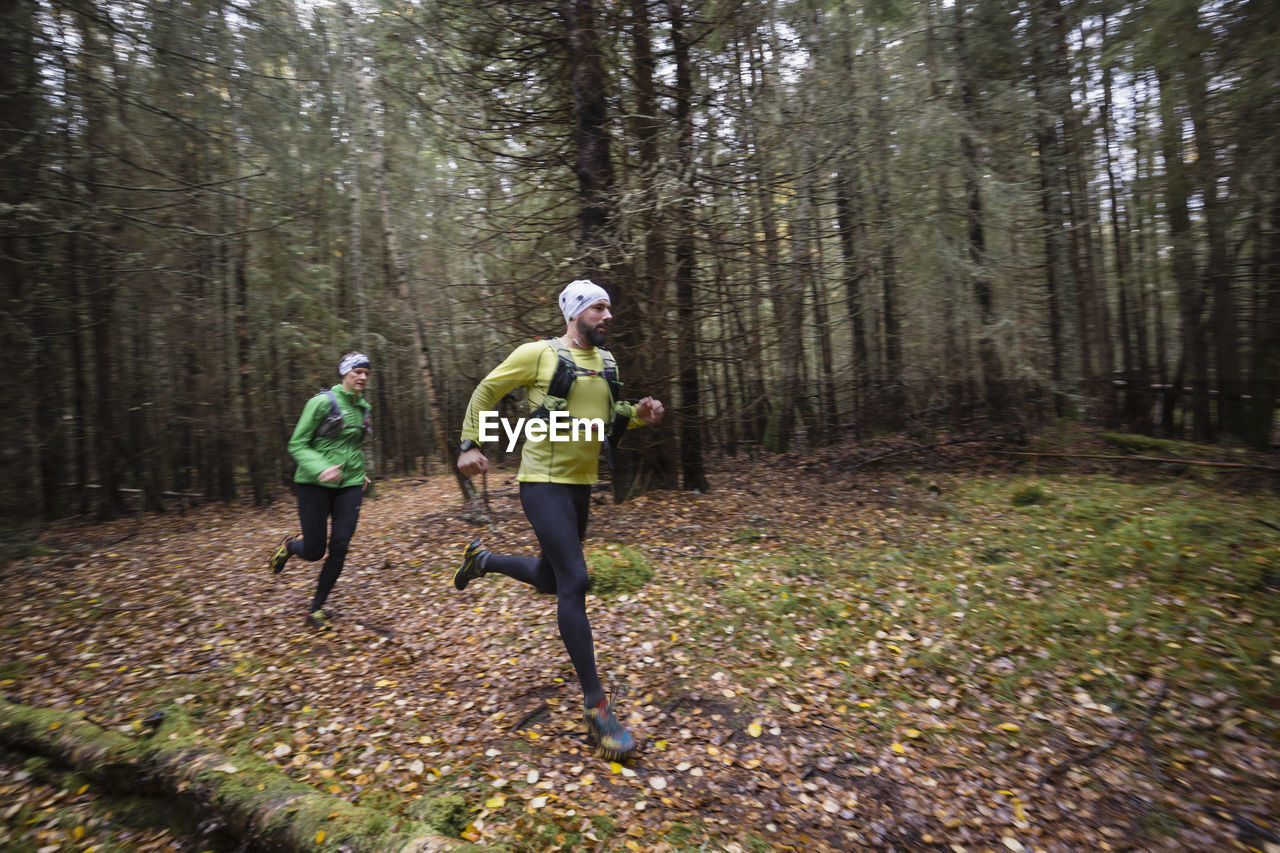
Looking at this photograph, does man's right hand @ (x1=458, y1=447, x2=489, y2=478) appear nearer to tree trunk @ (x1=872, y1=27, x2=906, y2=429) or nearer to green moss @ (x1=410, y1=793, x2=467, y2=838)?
green moss @ (x1=410, y1=793, x2=467, y2=838)

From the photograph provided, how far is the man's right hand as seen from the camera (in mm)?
3334

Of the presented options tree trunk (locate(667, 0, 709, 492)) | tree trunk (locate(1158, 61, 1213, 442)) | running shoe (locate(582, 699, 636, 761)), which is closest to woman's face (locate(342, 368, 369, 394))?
running shoe (locate(582, 699, 636, 761))

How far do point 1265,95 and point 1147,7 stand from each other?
6.51 ft

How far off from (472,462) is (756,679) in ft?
8.43

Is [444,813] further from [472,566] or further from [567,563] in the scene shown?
[472,566]

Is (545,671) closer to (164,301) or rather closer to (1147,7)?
(1147,7)

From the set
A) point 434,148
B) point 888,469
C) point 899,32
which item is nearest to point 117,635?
point 434,148

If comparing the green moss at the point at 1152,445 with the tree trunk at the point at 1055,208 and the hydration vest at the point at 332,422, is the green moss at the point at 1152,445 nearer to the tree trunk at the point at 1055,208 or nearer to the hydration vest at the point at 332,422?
the tree trunk at the point at 1055,208

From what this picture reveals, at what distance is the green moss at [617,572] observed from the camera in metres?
5.66

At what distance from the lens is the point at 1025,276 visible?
450 inches

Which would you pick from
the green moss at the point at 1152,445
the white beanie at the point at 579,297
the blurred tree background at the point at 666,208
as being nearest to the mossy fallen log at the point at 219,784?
the white beanie at the point at 579,297

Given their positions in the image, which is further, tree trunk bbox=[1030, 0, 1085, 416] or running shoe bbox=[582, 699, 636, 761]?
tree trunk bbox=[1030, 0, 1085, 416]

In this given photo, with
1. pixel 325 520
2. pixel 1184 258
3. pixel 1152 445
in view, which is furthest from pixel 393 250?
pixel 1152 445

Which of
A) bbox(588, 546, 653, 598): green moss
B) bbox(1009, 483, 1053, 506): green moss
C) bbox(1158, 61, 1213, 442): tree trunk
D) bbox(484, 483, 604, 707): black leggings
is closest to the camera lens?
bbox(484, 483, 604, 707): black leggings
